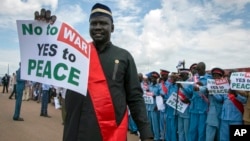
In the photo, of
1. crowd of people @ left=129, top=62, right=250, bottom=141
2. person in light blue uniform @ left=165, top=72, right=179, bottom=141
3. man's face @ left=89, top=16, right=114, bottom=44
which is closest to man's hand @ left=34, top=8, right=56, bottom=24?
man's face @ left=89, top=16, right=114, bottom=44

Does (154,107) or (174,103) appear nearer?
(174,103)

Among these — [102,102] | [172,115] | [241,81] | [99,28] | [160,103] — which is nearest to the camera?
[102,102]

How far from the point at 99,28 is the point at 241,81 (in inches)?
159

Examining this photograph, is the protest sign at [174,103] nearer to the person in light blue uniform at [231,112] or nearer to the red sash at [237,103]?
the person in light blue uniform at [231,112]

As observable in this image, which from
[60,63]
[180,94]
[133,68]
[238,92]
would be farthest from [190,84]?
[60,63]

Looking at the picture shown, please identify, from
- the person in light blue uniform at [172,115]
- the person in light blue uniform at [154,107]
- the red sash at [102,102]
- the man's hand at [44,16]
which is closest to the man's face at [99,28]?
the red sash at [102,102]

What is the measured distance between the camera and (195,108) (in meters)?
7.23

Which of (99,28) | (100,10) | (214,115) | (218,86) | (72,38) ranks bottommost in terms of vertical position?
(214,115)

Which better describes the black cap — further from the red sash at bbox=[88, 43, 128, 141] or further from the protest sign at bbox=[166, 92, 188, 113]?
the protest sign at bbox=[166, 92, 188, 113]

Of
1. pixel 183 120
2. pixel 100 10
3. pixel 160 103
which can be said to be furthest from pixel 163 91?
pixel 100 10

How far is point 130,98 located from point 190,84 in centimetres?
473

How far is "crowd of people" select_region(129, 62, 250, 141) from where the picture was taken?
642cm

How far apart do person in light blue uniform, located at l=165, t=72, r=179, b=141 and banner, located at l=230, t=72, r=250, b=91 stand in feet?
6.74

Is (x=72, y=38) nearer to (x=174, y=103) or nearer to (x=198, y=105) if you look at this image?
(x=198, y=105)
